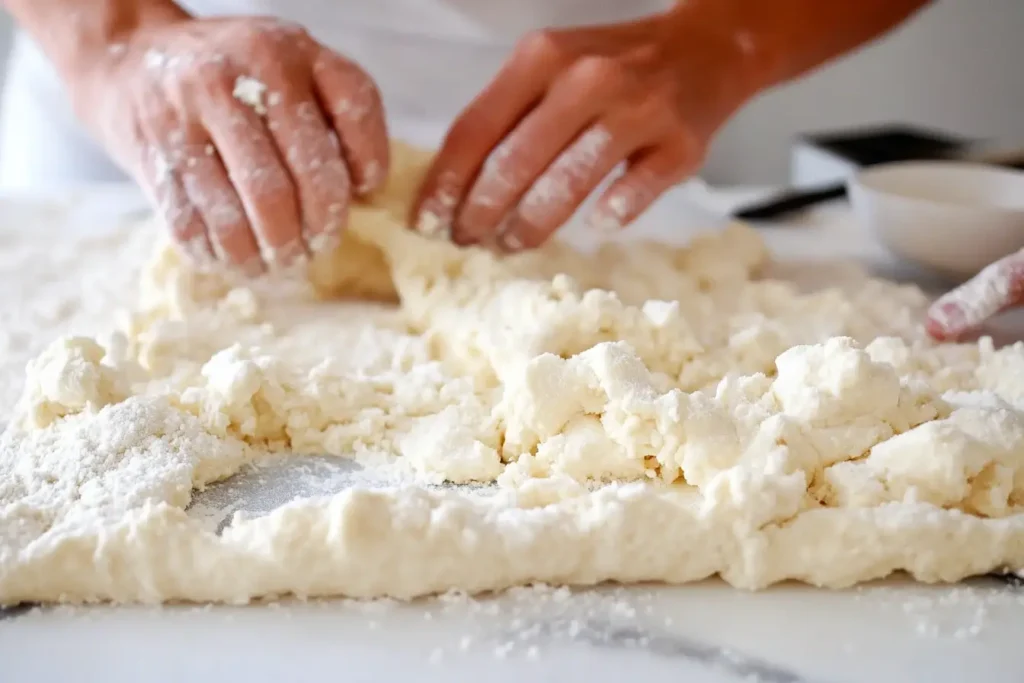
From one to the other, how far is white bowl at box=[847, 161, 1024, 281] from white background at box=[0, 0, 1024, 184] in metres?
1.63

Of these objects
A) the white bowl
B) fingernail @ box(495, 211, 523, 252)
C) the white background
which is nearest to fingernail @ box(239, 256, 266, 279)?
fingernail @ box(495, 211, 523, 252)

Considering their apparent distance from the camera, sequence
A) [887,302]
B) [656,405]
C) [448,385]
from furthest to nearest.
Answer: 1. [887,302]
2. [448,385]
3. [656,405]

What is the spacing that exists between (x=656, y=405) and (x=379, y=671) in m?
0.29

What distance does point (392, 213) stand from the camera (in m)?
1.11

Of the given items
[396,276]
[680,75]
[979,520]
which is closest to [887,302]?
[680,75]

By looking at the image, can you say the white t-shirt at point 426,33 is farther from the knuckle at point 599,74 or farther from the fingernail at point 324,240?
the fingernail at point 324,240

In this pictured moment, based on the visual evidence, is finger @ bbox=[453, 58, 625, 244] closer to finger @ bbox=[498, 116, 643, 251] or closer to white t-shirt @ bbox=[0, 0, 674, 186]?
finger @ bbox=[498, 116, 643, 251]

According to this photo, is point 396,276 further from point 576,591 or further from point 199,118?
point 576,591

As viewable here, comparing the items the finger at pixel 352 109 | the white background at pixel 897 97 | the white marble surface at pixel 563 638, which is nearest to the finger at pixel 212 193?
the finger at pixel 352 109

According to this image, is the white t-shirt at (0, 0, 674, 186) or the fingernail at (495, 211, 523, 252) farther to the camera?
the white t-shirt at (0, 0, 674, 186)

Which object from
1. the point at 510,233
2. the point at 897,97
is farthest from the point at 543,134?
the point at 897,97

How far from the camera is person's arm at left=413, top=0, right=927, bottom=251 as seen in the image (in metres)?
1.07

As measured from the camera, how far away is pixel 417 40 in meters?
1.45

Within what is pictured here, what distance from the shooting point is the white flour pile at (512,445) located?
65 cm
